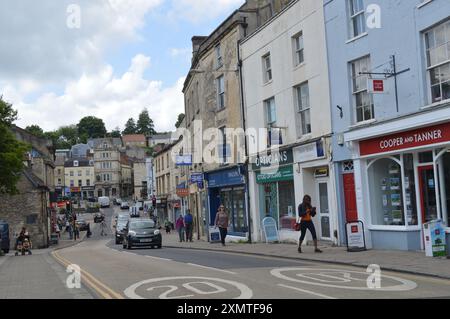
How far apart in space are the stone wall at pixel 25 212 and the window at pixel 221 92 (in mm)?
20282

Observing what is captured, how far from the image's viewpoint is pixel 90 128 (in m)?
178

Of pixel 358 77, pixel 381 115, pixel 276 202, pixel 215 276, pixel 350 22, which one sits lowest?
pixel 215 276

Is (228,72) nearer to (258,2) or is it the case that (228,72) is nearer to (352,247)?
(258,2)

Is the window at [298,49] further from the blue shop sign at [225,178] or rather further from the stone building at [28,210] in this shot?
the stone building at [28,210]

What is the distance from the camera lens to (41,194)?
46.0 meters

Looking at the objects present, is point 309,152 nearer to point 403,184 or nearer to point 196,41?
point 403,184

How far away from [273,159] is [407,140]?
9.21 metres

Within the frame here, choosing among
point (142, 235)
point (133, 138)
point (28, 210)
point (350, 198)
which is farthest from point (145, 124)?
point (350, 198)

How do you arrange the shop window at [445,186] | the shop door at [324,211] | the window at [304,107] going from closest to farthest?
the shop window at [445,186] → the shop door at [324,211] → the window at [304,107]

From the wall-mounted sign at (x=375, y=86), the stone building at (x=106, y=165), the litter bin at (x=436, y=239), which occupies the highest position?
the stone building at (x=106, y=165)

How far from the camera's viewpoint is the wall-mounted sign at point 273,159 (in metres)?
24.0

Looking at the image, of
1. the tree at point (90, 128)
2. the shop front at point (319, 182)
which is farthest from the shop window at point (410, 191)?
the tree at point (90, 128)
